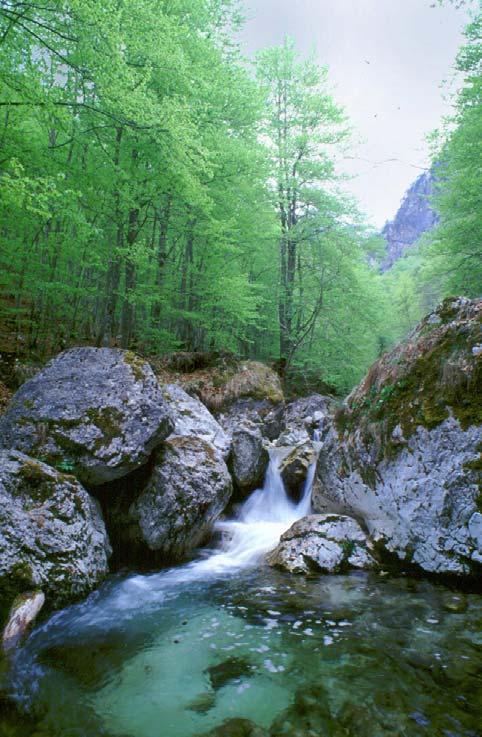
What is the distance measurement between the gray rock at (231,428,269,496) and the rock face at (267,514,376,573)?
2617 mm

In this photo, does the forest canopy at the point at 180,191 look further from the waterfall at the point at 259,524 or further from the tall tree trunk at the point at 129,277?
the waterfall at the point at 259,524

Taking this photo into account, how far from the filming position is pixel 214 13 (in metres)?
14.6

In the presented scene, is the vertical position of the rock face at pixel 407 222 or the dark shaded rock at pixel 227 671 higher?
the rock face at pixel 407 222

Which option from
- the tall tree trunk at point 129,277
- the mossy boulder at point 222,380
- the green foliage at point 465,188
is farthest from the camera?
the mossy boulder at point 222,380

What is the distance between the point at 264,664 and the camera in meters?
3.30

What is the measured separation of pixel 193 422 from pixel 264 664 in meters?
5.11

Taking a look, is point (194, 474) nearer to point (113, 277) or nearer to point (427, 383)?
point (427, 383)

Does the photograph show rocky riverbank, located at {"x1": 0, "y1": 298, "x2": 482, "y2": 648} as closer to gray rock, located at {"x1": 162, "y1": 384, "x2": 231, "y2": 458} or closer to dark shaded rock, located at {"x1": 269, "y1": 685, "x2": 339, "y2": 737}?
gray rock, located at {"x1": 162, "y1": 384, "x2": 231, "y2": 458}

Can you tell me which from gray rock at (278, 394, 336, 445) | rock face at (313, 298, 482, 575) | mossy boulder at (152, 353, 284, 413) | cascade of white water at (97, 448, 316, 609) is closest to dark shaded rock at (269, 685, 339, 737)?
cascade of white water at (97, 448, 316, 609)

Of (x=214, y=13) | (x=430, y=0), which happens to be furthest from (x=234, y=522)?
(x=214, y=13)

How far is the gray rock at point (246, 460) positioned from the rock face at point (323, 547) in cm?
262

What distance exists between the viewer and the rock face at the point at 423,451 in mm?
4859

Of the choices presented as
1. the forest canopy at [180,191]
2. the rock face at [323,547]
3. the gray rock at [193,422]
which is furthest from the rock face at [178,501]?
the forest canopy at [180,191]

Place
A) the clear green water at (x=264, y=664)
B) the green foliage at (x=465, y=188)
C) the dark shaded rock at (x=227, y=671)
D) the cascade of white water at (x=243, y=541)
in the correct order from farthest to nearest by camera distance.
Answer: the green foliage at (x=465, y=188)
the cascade of white water at (x=243, y=541)
the dark shaded rock at (x=227, y=671)
the clear green water at (x=264, y=664)
